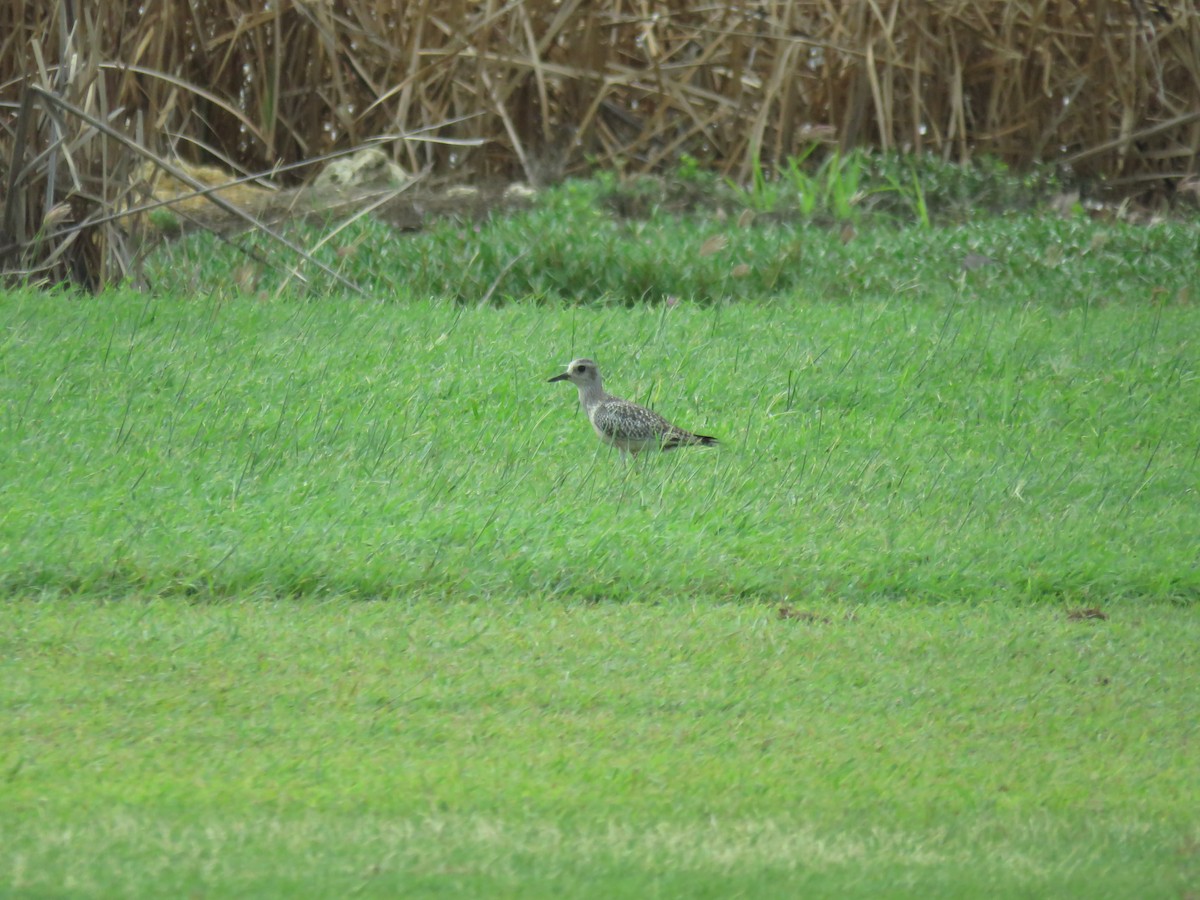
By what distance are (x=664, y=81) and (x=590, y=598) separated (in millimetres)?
8584

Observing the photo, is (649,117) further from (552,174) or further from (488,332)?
(488,332)

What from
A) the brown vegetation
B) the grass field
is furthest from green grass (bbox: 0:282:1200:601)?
the brown vegetation

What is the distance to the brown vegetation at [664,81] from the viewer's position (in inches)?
530

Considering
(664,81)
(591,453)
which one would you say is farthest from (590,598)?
(664,81)

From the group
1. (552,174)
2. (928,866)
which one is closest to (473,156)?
(552,174)

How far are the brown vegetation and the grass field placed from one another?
3090 mm

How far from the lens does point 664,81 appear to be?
13844mm

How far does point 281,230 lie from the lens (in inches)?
460

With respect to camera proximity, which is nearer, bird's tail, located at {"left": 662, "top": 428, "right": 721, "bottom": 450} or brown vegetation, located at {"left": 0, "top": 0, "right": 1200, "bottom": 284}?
bird's tail, located at {"left": 662, "top": 428, "right": 721, "bottom": 450}

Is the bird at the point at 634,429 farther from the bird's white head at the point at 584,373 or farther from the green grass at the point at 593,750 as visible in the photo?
the green grass at the point at 593,750

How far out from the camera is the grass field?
387 centimetres

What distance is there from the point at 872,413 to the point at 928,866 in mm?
4935

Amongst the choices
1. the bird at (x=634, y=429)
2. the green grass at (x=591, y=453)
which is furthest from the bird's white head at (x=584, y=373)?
the green grass at (x=591, y=453)

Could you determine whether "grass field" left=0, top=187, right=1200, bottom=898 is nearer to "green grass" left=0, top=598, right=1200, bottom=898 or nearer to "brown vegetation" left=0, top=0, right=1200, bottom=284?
"green grass" left=0, top=598, right=1200, bottom=898
